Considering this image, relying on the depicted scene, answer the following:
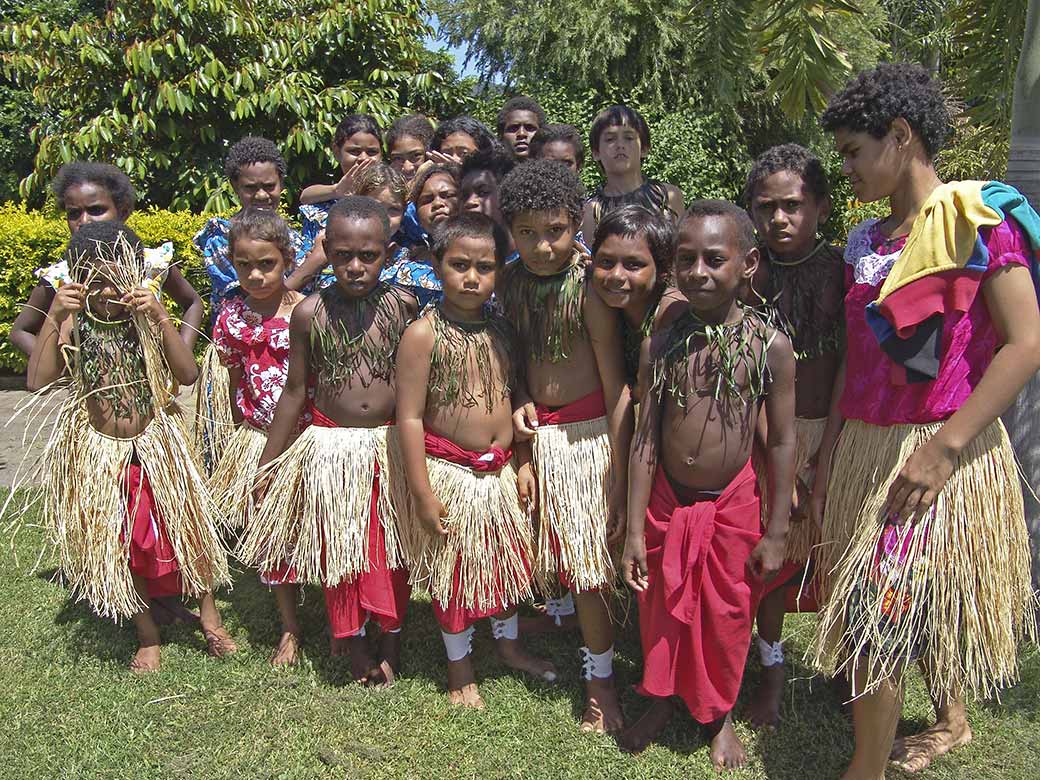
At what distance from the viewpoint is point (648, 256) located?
252 cm

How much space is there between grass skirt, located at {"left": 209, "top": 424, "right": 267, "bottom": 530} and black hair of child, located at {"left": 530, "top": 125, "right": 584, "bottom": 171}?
1729 mm

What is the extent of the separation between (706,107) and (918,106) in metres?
8.48

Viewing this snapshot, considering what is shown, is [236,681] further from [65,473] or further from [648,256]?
[648,256]

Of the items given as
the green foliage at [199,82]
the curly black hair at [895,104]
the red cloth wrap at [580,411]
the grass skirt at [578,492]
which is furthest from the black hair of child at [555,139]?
the green foliage at [199,82]

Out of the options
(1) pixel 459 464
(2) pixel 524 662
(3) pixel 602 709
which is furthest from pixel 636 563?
(2) pixel 524 662

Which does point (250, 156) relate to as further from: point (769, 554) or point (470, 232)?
point (769, 554)

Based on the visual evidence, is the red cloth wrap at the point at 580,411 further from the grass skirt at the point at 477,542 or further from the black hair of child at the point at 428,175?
the black hair of child at the point at 428,175

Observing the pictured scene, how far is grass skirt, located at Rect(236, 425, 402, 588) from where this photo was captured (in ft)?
9.39

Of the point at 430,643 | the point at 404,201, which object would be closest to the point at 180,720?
the point at 430,643

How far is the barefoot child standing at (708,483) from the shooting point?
7.81 feet

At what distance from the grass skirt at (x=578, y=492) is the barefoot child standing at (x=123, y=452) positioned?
1316 mm

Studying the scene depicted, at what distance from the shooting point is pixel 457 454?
2781 mm

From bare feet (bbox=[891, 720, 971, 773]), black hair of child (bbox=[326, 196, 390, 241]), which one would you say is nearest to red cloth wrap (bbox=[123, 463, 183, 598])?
black hair of child (bbox=[326, 196, 390, 241])

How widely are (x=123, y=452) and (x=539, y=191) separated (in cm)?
176
